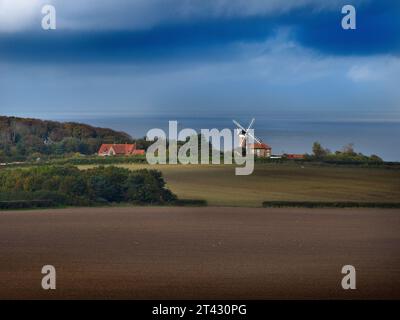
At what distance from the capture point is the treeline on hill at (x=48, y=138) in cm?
2678

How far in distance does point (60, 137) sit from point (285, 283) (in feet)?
47.5

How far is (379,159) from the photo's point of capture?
25.9 metres

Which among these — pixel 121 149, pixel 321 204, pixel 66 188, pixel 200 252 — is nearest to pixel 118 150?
pixel 121 149

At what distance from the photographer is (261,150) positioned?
26.3m

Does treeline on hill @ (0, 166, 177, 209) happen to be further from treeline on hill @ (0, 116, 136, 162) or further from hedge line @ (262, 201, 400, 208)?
hedge line @ (262, 201, 400, 208)

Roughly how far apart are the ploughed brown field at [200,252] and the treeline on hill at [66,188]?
0.74m

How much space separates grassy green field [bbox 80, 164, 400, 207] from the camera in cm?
2566

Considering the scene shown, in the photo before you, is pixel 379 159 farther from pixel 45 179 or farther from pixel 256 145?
pixel 45 179

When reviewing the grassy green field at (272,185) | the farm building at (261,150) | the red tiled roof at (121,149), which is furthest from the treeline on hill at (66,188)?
the farm building at (261,150)

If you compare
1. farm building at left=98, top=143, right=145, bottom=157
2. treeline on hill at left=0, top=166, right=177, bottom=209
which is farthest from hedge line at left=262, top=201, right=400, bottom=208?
farm building at left=98, top=143, right=145, bottom=157

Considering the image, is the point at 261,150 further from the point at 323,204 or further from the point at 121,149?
the point at 121,149

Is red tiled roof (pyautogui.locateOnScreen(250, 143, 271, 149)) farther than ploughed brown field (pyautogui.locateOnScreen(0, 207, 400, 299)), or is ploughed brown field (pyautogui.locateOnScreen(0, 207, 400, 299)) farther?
red tiled roof (pyautogui.locateOnScreen(250, 143, 271, 149))

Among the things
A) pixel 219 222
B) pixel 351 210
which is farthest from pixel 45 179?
pixel 351 210

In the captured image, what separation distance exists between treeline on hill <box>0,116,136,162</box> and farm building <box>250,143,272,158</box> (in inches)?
209
